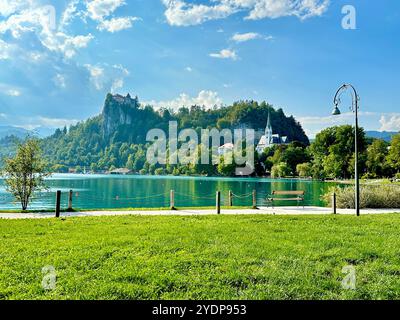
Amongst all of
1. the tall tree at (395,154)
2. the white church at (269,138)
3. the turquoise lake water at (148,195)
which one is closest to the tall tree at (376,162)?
the tall tree at (395,154)

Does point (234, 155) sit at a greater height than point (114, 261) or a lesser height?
greater

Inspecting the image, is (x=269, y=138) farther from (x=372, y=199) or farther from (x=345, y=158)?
(x=372, y=199)

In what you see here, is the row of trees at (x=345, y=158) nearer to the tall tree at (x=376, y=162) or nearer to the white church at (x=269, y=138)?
the tall tree at (x=376, y=162)

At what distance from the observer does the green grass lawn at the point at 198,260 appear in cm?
495

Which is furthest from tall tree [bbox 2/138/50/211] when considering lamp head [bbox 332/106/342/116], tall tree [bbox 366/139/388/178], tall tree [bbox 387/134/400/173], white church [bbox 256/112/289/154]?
white church [bbox 256/112/289/154]

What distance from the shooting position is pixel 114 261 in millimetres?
6332

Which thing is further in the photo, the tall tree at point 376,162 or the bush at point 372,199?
the tall tree at point 376,162

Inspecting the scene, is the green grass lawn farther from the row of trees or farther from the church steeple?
the church steeple

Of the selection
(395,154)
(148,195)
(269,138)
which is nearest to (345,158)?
(395,154)

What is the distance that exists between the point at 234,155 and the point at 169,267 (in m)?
103

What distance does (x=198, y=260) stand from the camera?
639 cm

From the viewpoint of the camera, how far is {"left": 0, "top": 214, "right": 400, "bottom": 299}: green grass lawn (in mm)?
4953

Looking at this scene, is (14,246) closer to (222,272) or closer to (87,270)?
(87,270)

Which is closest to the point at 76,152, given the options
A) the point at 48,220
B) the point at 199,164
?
the point at 199,164
